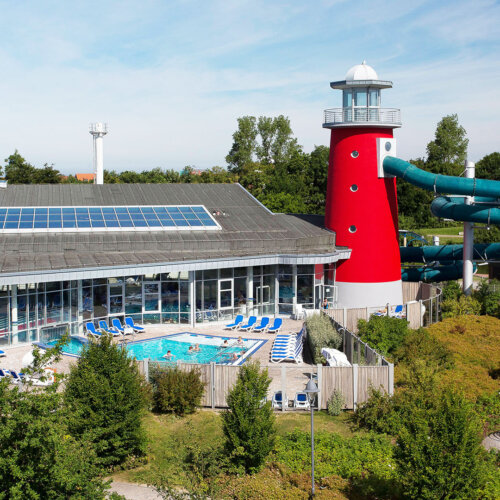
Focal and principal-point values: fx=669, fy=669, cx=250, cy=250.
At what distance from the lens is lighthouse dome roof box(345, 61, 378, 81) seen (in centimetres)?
3427

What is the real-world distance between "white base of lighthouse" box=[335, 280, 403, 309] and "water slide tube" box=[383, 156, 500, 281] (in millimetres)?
3483

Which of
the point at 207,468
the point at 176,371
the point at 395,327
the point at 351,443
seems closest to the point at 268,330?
the point at 395,327

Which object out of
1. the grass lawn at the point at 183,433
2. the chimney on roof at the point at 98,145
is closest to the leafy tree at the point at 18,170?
the chimney on roof at the point at 98,145

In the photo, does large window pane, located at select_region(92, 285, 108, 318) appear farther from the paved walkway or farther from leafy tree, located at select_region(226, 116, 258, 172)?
leafy tree, located at select_region(226, 116, 258, 172)

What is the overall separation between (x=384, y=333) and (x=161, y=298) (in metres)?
11.4

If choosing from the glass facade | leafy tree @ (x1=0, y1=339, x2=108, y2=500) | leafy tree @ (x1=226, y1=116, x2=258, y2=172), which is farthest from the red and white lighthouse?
leafy tree @ (x1=226, y1=116, x2=258, y2=172)

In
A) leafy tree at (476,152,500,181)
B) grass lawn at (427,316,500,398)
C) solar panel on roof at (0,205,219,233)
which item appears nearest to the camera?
grass lawn at (427,316,500,398)

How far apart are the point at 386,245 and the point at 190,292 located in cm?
1074

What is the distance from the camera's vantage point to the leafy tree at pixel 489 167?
7696 centimetres

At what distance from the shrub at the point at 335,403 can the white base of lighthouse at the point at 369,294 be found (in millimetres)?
15084

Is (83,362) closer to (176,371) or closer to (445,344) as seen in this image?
(176,371)

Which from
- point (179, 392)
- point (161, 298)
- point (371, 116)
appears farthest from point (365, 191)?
point (179, 392)

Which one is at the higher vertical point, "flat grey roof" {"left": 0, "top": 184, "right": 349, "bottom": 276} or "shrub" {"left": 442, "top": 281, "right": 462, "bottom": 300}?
"flat grey roof" {"left": 0, "top": 184, "right": 349, "bottom": 276}

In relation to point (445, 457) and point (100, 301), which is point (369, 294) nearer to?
point (100, 301)
